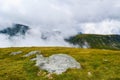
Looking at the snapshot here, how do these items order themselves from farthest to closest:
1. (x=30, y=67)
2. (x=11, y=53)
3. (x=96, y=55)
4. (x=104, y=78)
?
(x=11, y=53)
(x=96, y=55)
(x=30, y=67)
(x=104, y=78)

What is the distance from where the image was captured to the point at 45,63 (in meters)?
80.3

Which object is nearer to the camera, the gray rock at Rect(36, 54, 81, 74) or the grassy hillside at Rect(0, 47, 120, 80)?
the grassy hillside at Rect(0, 47, 120, 80)

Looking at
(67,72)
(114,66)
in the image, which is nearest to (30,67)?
(67,72)

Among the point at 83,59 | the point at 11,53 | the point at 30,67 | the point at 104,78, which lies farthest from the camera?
the point at 11,53

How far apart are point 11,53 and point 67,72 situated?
42191 millimetres

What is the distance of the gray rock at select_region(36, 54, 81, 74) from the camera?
74.7 meters

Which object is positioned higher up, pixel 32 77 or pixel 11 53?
pixel 11 53

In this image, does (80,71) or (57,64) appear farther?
(57,64)

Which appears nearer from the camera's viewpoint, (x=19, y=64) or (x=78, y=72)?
(x=78, y=72)

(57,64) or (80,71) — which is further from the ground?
(57,64)

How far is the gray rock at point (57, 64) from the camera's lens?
74713mm

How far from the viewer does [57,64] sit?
7819 centimetres

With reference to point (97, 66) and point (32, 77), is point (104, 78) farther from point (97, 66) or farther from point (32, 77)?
point (32, 77)

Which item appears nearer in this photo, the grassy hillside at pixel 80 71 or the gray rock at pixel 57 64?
the grassy hillside at pixel 80 71
